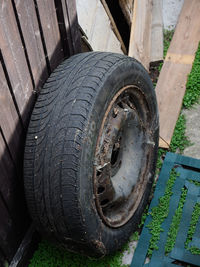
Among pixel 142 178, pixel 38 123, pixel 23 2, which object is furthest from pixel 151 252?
pixel 23 2

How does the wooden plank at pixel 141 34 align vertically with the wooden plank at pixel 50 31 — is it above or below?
below

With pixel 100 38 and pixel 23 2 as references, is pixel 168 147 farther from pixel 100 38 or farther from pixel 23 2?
pixel 23 2

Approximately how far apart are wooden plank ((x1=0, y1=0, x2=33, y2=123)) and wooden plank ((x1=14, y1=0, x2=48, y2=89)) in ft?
0.18

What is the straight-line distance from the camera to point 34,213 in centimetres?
234

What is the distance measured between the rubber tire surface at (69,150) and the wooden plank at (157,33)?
5.76ft

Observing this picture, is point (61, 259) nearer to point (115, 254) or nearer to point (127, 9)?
point (115, 254)

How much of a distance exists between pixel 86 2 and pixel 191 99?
1.31 meters

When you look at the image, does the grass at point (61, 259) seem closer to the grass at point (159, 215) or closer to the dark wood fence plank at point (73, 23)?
the grass at point (159, 215)

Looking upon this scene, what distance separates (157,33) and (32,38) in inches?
91.2

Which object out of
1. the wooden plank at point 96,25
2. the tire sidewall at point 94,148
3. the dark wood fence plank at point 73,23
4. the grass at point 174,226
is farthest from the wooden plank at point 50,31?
the grass at point 174,226

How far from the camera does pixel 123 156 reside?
2.94 metres

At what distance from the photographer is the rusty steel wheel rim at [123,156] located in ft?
8.09

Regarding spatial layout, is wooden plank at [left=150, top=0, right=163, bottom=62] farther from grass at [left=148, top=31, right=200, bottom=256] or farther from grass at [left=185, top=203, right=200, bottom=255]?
grass at [left=185, top=203, right=200, bottom=255]

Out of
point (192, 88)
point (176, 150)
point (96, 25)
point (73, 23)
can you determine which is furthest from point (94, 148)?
point (192, 88)
